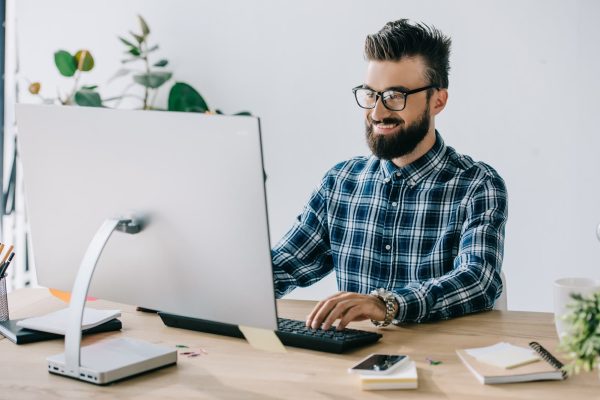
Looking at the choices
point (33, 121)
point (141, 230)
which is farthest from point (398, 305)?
point (33, 121)

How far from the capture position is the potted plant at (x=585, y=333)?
92 cm

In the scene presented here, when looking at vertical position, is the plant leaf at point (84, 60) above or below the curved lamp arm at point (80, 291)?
above

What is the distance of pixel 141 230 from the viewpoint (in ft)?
4.17

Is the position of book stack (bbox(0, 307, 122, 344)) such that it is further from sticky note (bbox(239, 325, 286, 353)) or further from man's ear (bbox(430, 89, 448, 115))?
man's ear (bbox(430, 89, 448, 115))

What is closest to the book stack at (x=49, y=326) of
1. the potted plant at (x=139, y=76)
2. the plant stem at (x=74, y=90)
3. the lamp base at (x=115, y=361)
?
the lamp base at (x=115, y=361)

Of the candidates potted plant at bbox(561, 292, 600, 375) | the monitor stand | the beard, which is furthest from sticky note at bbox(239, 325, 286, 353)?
the beard

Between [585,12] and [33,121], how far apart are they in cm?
250

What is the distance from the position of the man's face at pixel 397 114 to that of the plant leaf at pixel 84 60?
6.59ft

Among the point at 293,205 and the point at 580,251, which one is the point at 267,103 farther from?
the point at 580,251

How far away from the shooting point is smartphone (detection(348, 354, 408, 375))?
1.18m

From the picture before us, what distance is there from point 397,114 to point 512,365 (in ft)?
3.09

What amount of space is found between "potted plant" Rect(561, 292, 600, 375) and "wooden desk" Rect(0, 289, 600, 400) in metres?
0.19

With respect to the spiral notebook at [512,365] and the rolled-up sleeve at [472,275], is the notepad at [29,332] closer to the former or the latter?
the rolled-up sleeve at [472,275]

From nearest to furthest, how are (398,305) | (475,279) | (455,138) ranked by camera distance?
(398,305) → (475,279) → (455,138)
